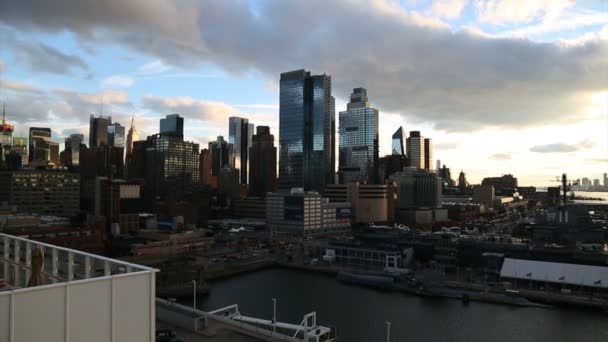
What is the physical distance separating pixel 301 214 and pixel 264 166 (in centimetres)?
5343

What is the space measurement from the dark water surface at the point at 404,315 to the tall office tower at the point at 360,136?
292ft

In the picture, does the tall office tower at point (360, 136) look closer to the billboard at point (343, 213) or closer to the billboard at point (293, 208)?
the billboard at point (343, 213)

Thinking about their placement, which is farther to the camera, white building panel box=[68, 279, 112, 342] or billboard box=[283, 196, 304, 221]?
billboard box=[283, 196, 304, 221]

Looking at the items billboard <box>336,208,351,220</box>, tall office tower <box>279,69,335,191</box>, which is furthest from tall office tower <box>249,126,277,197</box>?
billboard <box>336,208,351,220</box>

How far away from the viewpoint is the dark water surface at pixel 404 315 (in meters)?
21.6

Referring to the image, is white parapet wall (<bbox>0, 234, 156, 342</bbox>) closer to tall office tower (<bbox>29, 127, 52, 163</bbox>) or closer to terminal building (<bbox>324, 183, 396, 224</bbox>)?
terminal building (<bbox>324, 183, 396, 224</bbox>)

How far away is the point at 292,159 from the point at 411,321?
288 feet

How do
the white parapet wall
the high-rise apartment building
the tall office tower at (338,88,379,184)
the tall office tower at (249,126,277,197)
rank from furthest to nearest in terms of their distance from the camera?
the tall office tower at (338,88,379,184)
the tall office tower at (249,126,277,197)
the high-rise apartment building
the white parapet wall

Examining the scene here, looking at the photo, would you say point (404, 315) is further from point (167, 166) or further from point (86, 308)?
point (167, 166)

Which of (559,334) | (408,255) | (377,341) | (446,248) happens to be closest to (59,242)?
(377,341)

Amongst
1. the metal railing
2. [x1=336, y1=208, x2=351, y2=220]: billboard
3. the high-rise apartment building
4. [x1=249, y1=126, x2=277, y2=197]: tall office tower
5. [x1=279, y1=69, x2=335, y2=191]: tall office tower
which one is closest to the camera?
the metal railing

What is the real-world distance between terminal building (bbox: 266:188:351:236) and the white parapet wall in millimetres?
55908

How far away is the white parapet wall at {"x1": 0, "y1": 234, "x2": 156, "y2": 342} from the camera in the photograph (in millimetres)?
4348

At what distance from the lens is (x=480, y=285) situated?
101 ft
